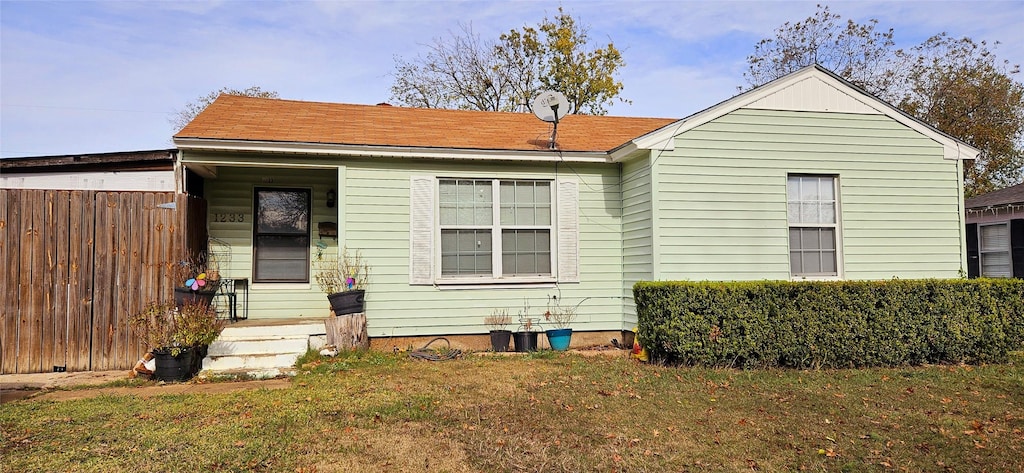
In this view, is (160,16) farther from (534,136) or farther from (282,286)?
(534,136)

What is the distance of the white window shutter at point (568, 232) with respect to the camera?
9453mm

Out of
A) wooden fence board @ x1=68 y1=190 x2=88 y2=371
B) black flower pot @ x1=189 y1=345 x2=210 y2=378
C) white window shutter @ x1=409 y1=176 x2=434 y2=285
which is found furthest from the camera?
white window shutter @ x1=409 y1=176 x2=434 y2=285

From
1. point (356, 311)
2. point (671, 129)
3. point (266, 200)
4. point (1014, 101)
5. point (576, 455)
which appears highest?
point (1014, 101)

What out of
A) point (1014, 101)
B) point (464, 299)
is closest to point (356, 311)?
point (464, 299)

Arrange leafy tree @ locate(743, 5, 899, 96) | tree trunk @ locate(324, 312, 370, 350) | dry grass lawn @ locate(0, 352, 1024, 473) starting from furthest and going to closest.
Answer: leafy tree @ locate(743, 5, 899, 96) < tree trunk @ locate(324, 312, 370, 350) < dry grass lawn @ locate(0, 352, 1024, 473)

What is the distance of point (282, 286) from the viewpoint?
9.76 m

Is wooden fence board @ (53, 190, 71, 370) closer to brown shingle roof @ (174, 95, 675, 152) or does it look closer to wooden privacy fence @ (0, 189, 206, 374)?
wooden privacy fence @ (0, 189, 206, 374)

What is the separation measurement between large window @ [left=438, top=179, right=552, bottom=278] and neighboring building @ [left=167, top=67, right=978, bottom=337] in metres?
0.02

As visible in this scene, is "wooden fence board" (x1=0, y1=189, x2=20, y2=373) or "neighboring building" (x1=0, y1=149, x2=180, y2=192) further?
"neighboring building" (x1=0, y1=149, x2=180, y2=192)

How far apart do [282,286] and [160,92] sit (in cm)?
839

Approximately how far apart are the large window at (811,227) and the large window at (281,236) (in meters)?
7.40

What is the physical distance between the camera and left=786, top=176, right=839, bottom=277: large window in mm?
9219

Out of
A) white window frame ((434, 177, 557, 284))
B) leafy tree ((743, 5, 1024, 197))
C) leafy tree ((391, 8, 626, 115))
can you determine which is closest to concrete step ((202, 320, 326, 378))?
white window frame ((434, 177, 557, 284))

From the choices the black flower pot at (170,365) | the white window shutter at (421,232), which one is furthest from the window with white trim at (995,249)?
the black flower pot at (170,365)
